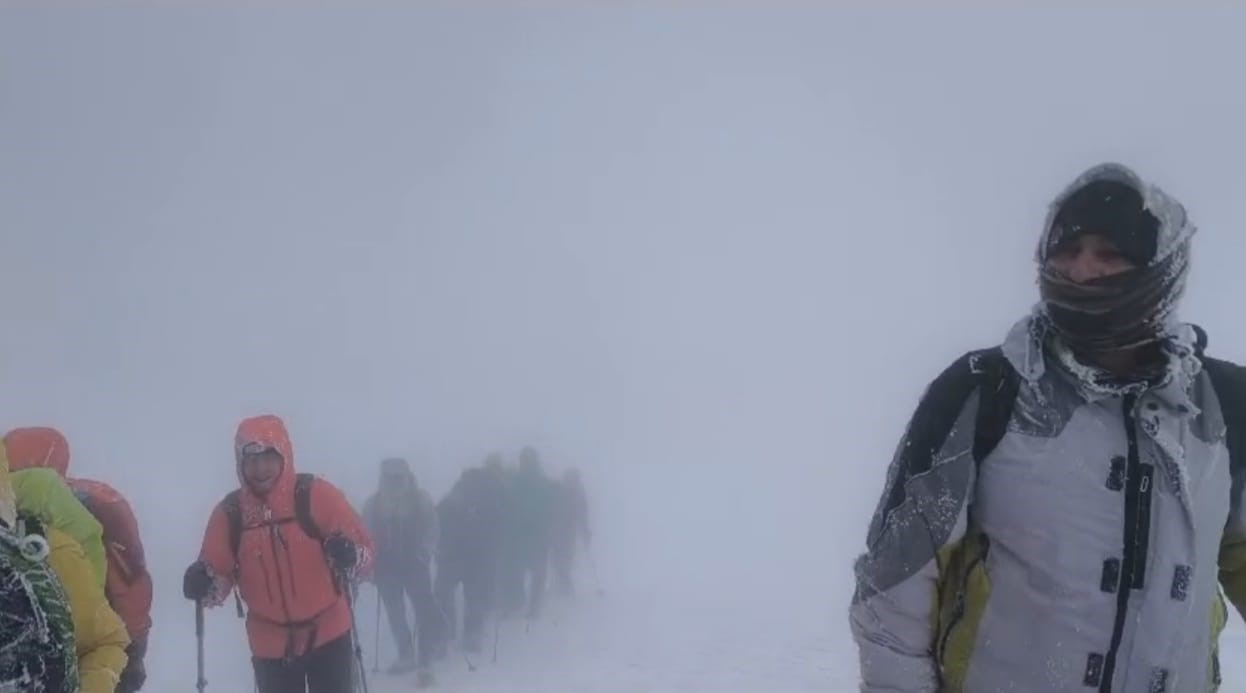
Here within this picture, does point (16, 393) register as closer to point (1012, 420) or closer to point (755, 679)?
point (755, 679)

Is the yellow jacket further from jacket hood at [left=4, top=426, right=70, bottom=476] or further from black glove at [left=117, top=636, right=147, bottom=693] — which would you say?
jacket hood at [left=4, top=426, right=70, bottom=476]

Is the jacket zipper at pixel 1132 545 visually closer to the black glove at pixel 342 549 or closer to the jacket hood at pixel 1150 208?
the jacket hood at pixel 1150 208

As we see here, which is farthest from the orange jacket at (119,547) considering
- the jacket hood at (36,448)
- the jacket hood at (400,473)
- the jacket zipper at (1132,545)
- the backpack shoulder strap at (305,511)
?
the jacket hood at (400,473)

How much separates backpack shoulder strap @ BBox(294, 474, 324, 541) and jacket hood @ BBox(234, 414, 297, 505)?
0.11ft

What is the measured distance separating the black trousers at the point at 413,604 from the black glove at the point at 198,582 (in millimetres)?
5210

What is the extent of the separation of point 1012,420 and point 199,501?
33.1 metres

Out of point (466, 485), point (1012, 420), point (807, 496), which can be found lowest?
point (807, 496)

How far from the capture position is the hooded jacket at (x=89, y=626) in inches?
120

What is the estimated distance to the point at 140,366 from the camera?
68.6 meters

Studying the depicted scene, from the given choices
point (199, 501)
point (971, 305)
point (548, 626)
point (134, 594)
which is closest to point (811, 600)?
point (548, 626)

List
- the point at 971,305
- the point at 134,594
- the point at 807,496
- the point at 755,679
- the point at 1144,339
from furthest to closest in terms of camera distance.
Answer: the point at 971,305 < the point at 807,496 < the point at 755,679 < the point at 134,594 < the point at 1144,339

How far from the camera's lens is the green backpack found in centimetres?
239

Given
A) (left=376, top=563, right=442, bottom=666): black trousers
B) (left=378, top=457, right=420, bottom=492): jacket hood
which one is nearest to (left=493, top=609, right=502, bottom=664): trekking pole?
(left=376, top=563, right=442, bottom=666): black trousers

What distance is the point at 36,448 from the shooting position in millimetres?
5523
